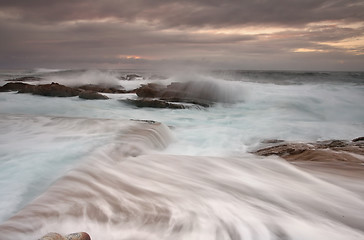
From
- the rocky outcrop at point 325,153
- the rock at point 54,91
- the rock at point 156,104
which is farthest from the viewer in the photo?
the rock at point 54,91

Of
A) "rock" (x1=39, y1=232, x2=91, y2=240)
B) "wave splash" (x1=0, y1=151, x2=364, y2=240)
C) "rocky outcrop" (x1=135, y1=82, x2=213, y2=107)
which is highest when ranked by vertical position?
"rocky outcrop" (x1=135, y1=82, x2=213, y2=107)

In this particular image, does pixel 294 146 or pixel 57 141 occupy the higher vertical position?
pixel 57 141

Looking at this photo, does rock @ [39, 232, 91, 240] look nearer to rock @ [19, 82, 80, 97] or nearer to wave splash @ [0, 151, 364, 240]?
wave splash @ [0, 151, 364, 240]

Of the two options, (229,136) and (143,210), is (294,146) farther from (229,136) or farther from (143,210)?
(143,210)

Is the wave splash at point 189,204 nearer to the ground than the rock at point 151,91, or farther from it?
nearer to the ground

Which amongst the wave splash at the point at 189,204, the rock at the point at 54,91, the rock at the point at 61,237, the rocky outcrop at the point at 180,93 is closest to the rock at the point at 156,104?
the rocky outcrop at the point at 180,93

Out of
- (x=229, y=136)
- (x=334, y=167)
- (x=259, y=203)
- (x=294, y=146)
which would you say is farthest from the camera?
(x=229, y=136)

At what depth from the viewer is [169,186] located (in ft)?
10.3

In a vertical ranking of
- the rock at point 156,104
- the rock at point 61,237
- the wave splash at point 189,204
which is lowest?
the wave splash at point 189,204

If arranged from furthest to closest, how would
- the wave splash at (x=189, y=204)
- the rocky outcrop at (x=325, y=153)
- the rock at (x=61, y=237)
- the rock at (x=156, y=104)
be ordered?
the rock at (x=156, y=104), the rocky outcrop at (x=325, y=153), the wave splash at (x=189, y=204), the rock at (x=61, y=237)

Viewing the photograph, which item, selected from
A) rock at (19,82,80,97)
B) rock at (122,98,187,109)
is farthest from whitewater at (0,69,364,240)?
rock at (19,82,80,97)

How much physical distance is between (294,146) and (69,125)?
4608mm

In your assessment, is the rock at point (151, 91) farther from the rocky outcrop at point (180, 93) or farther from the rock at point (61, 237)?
the rock at point (61, 237)

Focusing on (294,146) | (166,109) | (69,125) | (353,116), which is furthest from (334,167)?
(353,116)
